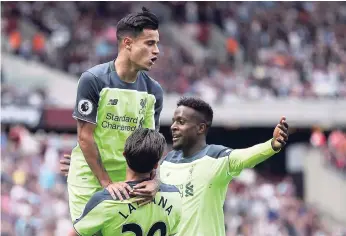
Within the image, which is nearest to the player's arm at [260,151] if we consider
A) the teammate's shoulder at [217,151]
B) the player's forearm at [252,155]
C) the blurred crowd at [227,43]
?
the player's forearm at [252,155]

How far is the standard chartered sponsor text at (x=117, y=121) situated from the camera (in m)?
7.50

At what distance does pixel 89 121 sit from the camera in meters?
7.41

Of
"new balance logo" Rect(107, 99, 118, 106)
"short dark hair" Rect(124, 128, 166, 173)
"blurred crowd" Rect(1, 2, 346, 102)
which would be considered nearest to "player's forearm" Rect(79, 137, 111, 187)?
"new balance logo" Rect(107, 99, 118, 106)

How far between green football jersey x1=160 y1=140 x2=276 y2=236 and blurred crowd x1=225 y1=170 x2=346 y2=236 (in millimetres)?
10431

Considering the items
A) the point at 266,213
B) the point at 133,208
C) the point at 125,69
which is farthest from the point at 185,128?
the point at 266,213

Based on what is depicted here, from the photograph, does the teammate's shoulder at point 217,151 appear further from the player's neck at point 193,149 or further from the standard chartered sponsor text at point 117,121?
the standard chartered sponsor text at point 117,121

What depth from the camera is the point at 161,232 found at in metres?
6.76

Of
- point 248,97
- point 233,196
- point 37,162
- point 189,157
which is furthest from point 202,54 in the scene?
point 189,157

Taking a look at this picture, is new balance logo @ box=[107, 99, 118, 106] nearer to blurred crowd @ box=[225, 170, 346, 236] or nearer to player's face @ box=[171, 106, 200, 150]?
player's face @ box=[171, 106, 200, 150]

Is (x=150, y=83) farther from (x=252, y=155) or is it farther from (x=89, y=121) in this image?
(x=252, y=155)

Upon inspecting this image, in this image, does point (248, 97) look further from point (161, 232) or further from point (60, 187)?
point (161, 232)

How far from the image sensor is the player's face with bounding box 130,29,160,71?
24.3 ft

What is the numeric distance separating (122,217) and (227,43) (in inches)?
859

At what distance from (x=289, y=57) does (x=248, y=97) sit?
2.51m
